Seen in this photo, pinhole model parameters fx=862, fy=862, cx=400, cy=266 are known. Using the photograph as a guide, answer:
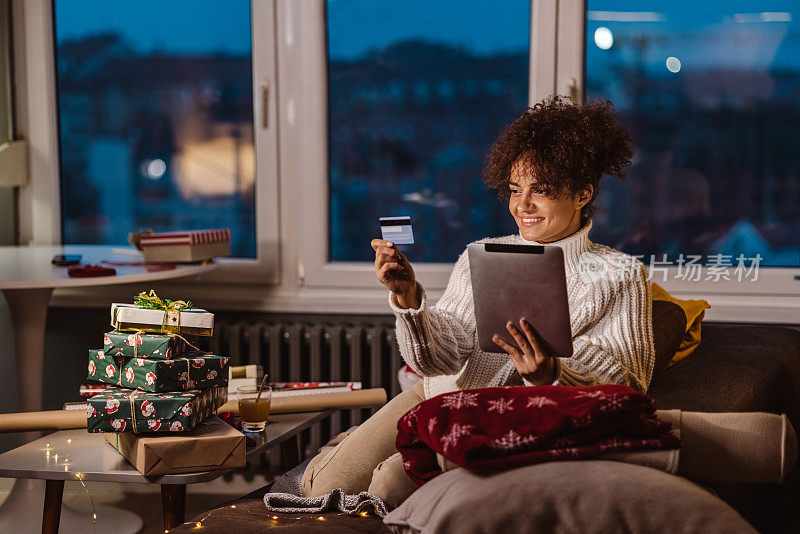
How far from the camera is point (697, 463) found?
4.11ft

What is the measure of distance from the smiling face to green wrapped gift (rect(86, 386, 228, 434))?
76cm

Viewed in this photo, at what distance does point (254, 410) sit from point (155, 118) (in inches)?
61.0

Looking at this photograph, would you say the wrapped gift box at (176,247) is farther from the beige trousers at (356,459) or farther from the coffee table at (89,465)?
the beige trousers at (356,459)

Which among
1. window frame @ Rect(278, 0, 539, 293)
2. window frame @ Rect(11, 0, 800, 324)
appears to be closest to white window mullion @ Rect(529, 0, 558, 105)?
window frame @ Rect(11, 0, 800, 324)

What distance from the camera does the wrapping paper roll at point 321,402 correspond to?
82.0 inches

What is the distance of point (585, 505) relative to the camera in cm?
109

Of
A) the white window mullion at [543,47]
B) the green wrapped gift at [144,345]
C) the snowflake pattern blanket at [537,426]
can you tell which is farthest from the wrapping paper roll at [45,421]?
the white window mullion at [543,47]

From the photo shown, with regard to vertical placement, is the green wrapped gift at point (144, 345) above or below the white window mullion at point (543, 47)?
below

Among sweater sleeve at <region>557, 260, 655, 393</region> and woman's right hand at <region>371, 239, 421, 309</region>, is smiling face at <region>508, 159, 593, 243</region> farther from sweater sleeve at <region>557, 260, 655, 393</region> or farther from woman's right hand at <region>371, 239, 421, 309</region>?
woman's right hand at <region>371, 239, 421, 309</region>

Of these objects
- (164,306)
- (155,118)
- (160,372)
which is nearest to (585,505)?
(160,372)

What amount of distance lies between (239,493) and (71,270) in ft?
3.32

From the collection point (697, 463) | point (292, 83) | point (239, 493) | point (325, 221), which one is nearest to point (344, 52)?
point (292, 83)

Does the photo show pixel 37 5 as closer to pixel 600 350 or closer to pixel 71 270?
pixel 71 270

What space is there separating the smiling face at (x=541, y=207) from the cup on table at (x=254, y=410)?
27.1 inches
